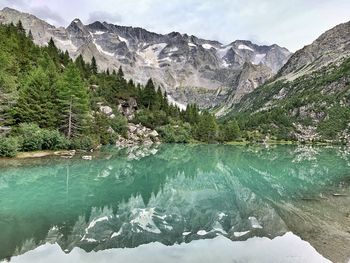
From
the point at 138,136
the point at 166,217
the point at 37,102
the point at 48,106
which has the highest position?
the point at 37,102

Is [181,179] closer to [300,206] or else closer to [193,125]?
[300,206]

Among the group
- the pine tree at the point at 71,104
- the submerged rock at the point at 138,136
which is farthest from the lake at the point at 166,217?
the submerged rock at the point at 138,136

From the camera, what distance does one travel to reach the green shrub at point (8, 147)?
188 ft

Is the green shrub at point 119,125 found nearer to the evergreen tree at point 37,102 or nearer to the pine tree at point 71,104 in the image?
the pine tree at point 71,104

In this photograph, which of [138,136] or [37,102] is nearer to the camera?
[37,102]

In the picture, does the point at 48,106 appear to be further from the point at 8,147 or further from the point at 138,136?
the point at 138,136

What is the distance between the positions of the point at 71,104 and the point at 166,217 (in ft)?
184

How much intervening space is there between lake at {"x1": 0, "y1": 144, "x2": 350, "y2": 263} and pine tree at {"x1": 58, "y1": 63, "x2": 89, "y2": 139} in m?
29.0

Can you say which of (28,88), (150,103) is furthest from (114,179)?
(150,103)

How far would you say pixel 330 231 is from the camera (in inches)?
979

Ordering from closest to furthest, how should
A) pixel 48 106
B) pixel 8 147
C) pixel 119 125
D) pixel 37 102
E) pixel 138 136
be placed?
pixel 8 147
pixel 37 102
pixel 48 106
pixel 119 125
pixel 138 136

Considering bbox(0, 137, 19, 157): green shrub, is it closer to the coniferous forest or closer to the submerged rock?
the coniferous forest

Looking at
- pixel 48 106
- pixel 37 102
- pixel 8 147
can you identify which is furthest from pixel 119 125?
pixel 8 147

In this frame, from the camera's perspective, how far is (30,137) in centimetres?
6506
